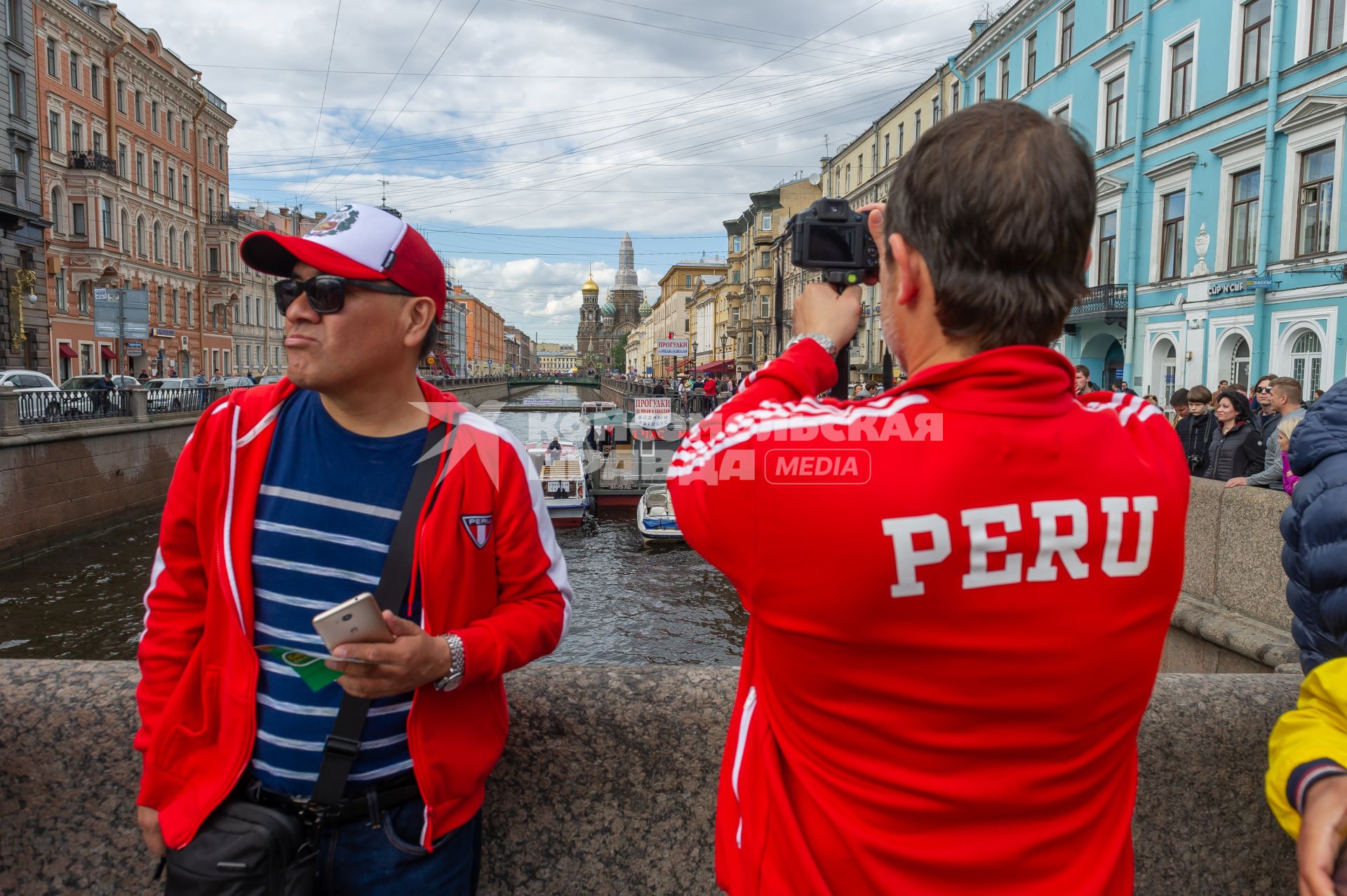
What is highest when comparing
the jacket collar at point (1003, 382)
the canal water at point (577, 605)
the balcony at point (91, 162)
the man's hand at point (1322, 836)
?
the balcony at point (91, 162)

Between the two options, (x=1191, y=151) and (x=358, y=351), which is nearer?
(x=358, y=351)

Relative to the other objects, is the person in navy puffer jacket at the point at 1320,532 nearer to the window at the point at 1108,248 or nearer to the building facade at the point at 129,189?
the window at the point at 1108,248

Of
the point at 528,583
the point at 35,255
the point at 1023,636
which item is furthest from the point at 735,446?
the point at 35,255

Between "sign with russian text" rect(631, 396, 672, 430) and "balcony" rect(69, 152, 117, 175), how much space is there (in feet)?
84.7

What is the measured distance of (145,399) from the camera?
22.1 m

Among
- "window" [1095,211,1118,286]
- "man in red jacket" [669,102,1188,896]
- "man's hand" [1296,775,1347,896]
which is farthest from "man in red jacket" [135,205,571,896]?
"window" [1095,211,1118,286]

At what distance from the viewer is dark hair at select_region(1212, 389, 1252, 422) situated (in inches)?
309

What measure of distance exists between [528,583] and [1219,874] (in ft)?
6.14

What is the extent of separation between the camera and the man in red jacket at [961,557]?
0.98 m

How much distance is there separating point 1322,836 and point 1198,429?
31.4 feet

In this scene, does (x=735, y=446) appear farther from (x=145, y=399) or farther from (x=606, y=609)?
(x=145, y=399)

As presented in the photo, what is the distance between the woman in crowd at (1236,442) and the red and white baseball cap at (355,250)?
8224 millimetres

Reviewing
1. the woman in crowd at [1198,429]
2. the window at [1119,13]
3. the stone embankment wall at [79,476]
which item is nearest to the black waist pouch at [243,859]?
the woman in crowd at [1198,429]

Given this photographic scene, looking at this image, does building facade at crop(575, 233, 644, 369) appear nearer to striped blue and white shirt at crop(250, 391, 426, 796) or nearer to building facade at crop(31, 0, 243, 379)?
building facade at crop(31, 0, 243, 379)
